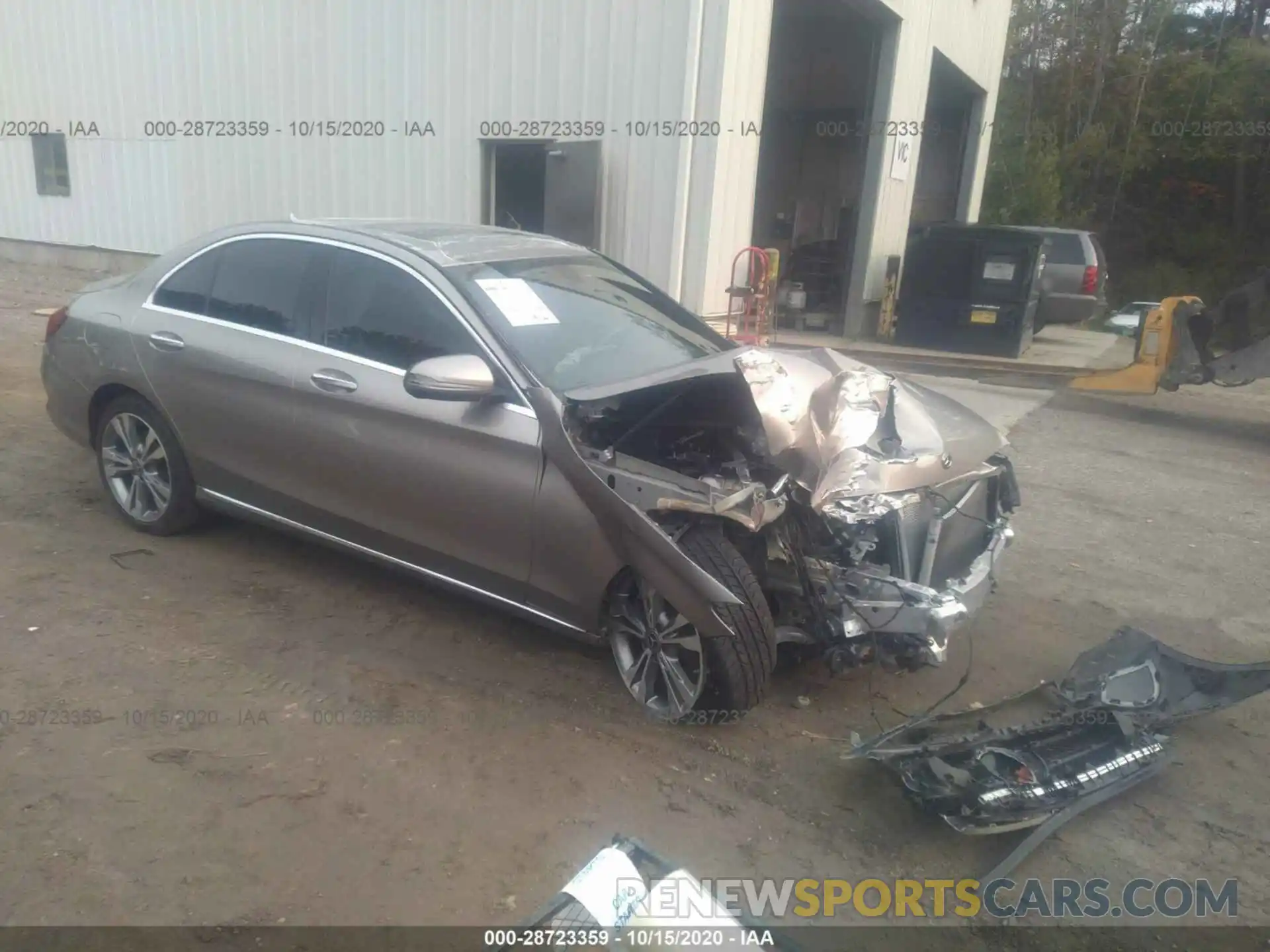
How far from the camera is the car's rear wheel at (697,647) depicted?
3.14 metres

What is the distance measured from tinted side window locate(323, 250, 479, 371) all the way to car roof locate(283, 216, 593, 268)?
6.0 inches

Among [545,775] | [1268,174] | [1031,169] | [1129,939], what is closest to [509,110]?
[545,775]

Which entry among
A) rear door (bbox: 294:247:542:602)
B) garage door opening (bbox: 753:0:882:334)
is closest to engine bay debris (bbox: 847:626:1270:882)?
rear door (bbox: 294:247:542:602)

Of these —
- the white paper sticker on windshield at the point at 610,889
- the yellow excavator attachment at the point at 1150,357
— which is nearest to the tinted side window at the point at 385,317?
the white paper sticker on windshield at the point at 610,889

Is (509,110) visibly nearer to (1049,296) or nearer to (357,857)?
(1049,296)

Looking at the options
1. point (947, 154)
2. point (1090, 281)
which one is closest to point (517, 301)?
point (1090, 281)

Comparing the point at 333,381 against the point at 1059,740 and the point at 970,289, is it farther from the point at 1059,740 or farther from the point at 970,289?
the point at 970,289

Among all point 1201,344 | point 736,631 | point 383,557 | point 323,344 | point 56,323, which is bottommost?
point 383,557

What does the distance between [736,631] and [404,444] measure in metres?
1.49

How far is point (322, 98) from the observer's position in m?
12.3

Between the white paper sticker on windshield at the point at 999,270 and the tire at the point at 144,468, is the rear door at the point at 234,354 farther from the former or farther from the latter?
the white paper sticker on windshield at the point at 999,270

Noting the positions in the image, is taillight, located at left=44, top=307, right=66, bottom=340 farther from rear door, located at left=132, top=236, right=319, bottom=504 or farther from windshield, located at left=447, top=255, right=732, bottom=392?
windshield, located at left=447, top=255, right=732, bottom=392

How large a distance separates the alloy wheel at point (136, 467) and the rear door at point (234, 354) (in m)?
0.28

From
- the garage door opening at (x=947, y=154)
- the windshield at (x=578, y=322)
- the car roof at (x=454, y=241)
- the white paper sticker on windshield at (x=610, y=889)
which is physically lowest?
the white paper sticker on windshield at (x=610, y=889)
